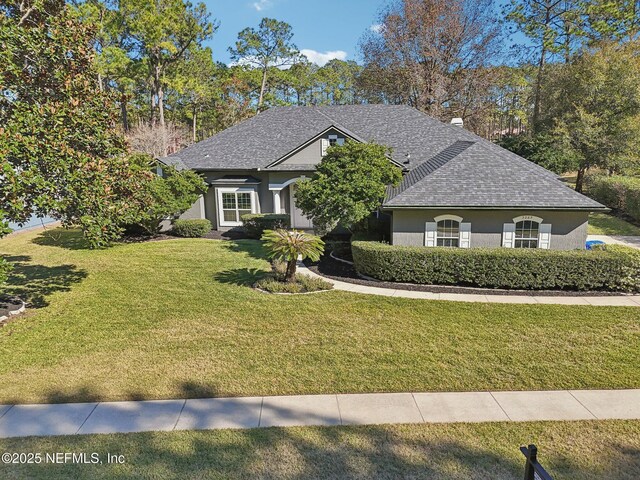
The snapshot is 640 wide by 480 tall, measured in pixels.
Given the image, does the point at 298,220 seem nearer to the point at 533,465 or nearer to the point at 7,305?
the point at 7,305

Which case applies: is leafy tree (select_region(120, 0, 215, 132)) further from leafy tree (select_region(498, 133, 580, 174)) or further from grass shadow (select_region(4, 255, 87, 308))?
leafy tree (select_region(498, 133, 580, 174))

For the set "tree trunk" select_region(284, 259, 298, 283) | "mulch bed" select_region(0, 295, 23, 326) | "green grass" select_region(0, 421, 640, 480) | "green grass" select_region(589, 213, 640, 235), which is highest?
"green grass" select_region(589, 213, 640, 235)

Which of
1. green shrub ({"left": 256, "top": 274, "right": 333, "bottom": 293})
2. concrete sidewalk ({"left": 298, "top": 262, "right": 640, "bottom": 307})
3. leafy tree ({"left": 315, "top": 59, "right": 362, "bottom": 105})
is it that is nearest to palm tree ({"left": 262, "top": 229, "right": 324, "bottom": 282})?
green shrub ({"left": 256, "top": 274, "right": 333, "bottom": 293})

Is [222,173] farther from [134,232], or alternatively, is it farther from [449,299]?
[449,299]

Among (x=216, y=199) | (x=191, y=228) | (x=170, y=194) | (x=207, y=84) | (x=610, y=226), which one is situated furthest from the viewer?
(x=207, y=84)

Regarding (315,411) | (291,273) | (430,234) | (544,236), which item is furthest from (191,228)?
(315,411)

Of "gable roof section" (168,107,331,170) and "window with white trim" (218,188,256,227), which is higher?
"gable roof section" (168,107,331,170)

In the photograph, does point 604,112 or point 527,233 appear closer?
point 527,233
